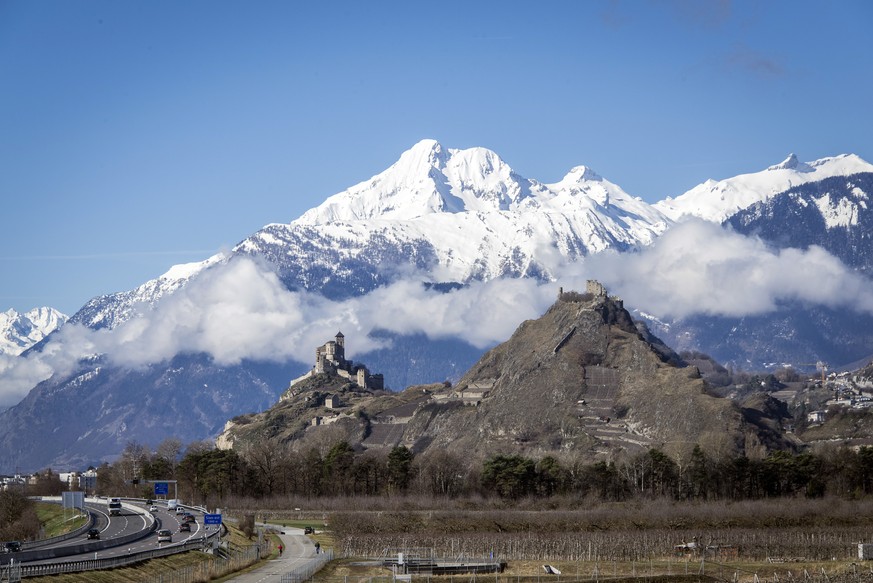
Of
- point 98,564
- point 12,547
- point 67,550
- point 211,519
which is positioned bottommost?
point 98,564

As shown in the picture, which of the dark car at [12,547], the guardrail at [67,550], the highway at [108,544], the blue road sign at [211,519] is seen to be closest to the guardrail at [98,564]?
the highway at [108,544]

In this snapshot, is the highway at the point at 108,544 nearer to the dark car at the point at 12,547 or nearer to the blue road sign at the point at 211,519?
the dark car at the point at 12,547

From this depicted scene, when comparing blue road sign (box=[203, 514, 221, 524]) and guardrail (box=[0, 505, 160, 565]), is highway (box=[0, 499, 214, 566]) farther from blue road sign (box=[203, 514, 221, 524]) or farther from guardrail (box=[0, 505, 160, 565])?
blue road sign (box=[203, 514, 221, 524])

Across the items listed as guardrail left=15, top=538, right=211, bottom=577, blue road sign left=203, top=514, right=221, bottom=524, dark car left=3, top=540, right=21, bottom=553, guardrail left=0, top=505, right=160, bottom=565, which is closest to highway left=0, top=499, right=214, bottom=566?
guardrail left=0, top=505, right=160, bottom=565

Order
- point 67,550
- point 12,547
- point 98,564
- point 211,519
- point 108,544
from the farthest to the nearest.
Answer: point 211,519 → point 108,544 → point 67,550 → point 12,547 → point 98,564

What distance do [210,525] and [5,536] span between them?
2825 cm

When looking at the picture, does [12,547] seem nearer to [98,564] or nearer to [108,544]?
[98,564]

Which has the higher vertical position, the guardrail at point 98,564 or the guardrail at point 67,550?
the guardrail at point 67,550

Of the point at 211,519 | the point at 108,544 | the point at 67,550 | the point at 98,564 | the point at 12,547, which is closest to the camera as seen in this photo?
the point at 98,564

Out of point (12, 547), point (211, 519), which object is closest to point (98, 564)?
point (12, 547)

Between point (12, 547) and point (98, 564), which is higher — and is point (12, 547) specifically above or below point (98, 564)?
above

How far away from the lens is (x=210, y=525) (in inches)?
7490

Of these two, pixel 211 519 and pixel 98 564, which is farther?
pixel 211 519

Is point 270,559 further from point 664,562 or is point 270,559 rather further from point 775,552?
point 775,552
